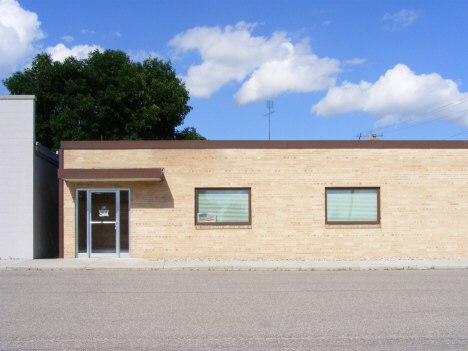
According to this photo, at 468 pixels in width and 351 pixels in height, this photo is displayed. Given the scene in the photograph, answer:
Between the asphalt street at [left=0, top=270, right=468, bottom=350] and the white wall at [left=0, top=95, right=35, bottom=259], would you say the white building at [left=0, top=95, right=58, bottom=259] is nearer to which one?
the white wall at [left=0, top=95, right=35, bottom=259]

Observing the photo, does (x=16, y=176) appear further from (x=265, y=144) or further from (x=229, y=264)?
(x=265, y=144)

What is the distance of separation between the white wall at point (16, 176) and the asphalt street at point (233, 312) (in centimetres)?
326

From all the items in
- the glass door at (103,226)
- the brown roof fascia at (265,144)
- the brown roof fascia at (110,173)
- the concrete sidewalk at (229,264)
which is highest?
the brown roof fascia at (265,144)

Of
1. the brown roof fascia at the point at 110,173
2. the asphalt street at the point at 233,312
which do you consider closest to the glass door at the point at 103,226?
the brown roof fascia at the point at 110,173

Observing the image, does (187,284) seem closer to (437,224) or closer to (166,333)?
(166,333)

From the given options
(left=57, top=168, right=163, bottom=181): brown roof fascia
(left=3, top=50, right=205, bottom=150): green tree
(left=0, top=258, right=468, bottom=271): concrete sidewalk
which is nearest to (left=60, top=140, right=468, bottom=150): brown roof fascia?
(left=57, top=168, right=163, bottom=181): brown roof fascia

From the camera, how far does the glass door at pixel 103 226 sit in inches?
622

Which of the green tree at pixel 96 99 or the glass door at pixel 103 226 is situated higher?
the green tree at pixel 96 99

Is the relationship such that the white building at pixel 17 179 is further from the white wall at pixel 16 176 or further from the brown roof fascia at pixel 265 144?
the brown roof fascia at pixel 265 144

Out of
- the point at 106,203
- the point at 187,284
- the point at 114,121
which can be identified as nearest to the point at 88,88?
the point at 114,121

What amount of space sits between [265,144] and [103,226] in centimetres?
609

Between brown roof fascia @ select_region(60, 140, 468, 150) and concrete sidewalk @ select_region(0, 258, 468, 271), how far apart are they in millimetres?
3749

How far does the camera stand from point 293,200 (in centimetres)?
1591

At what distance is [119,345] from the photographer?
235 inches
